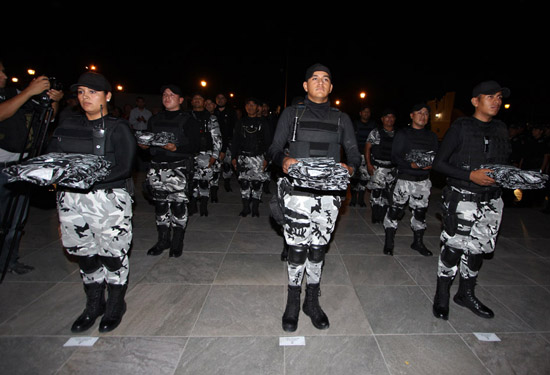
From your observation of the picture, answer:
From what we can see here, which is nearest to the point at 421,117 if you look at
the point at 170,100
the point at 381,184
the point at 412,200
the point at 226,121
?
the point at 412,200

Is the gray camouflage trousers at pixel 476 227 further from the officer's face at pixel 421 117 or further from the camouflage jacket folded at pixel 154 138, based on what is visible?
the camouflage jacket folded at pixel 154 138

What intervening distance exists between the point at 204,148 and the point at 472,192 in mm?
4877

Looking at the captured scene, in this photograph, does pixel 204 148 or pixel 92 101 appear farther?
pixel 204 148

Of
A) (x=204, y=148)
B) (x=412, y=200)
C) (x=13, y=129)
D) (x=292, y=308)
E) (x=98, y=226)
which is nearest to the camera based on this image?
(x=98, y=226)

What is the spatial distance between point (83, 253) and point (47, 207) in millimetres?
5318

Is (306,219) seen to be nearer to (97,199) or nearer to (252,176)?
(97,199)

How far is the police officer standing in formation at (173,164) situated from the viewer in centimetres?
429

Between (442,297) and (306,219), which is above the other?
(306,219)

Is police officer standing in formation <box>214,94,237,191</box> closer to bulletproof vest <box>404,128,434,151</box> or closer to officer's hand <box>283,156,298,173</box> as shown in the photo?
bulletproof vest <box>404,128,434,151</box>

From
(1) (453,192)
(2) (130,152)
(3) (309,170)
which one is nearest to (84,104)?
(2) (130,152)

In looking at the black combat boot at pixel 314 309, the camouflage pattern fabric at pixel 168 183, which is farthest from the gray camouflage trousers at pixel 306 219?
the camouflage pattern fabric at pixel 168 183

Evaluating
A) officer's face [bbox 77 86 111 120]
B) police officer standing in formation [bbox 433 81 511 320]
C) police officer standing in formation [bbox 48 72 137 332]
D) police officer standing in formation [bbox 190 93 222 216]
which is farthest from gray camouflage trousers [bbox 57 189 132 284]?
police officer standing in formation [bbox 433 81 511 320]

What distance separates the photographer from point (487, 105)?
295 cm

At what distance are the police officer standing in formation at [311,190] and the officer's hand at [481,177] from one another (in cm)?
117
